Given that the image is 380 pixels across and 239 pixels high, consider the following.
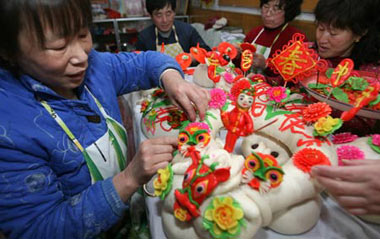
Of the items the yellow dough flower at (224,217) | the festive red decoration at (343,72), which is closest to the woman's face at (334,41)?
the festive red decoration at (343,72)

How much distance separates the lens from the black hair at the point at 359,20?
35.6 inches

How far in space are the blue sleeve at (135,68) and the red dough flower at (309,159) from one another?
23.8 inches

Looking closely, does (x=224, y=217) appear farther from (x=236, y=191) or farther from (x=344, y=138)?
(x=344, y=138)

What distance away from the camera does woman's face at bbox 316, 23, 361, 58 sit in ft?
3.14

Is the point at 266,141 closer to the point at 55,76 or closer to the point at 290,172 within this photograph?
the point at 290,172

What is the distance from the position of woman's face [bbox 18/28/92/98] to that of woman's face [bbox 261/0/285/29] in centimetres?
133

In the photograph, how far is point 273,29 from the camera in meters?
1.63

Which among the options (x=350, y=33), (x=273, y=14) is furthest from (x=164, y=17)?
(x=350, y=33)

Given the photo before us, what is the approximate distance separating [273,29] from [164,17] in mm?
942

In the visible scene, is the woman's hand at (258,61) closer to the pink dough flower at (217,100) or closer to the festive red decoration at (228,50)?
the festive red decoration at (228,50)

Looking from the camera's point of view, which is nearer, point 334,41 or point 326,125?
point 326,125

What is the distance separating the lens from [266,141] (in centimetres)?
69

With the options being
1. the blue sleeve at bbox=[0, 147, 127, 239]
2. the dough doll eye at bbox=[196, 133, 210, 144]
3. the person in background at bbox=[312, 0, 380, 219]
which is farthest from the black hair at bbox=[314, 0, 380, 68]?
the blue sleeve at bbox=[0, 147, 127, 239]

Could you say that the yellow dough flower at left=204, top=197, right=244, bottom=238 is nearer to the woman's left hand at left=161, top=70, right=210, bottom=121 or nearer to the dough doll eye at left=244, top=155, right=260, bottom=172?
the dough doll eye at left=244, top=155, right=260, bottom=172
